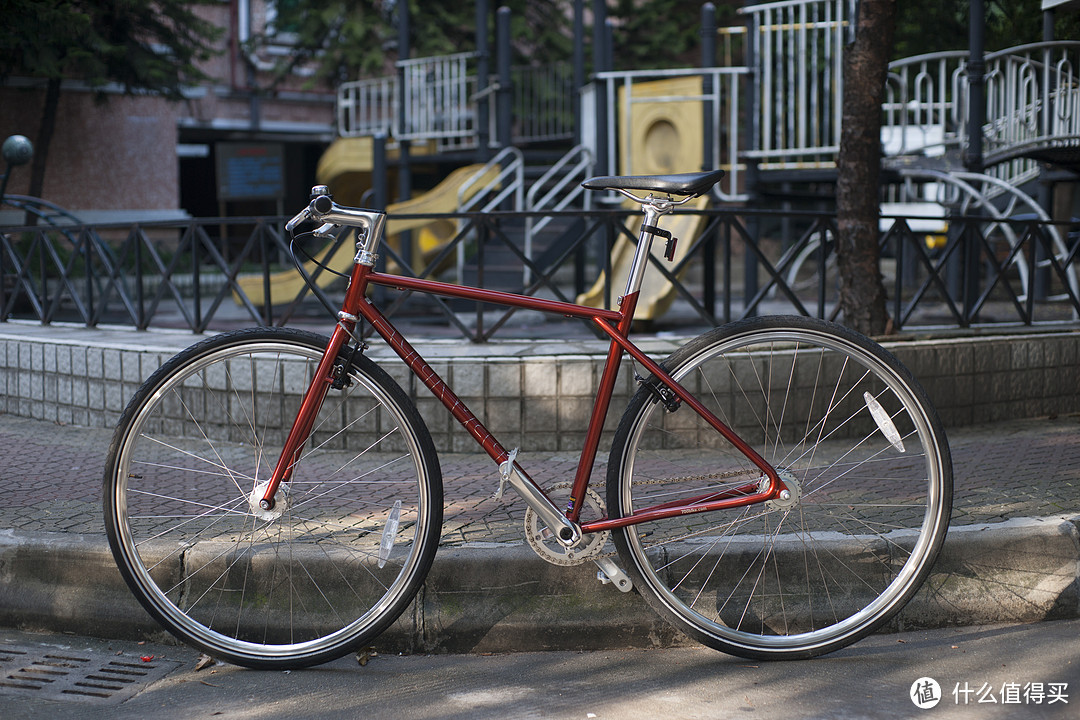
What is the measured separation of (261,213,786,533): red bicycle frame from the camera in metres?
3.02

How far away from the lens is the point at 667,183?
3.00m

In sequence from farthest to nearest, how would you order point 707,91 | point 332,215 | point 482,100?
point 482,100 → point 707,91 → point 332,215

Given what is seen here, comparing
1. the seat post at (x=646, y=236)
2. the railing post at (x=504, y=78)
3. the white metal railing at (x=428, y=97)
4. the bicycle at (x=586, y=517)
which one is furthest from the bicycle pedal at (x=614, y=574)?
the white metal railing at (x=428, y=97)

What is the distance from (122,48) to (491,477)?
13515mm

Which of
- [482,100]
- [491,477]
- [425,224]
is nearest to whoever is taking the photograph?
[491,477]

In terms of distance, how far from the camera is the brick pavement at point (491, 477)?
3.94 meters

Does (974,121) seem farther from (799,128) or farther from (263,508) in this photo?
(263,508)

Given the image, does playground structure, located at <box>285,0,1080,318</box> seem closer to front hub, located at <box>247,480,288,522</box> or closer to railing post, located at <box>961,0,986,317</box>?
railing post, located at <box>961,0,986,317</box>

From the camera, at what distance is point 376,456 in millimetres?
5102

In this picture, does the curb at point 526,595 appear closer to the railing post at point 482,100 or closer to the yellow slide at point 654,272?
the yellow slide at point 654,272

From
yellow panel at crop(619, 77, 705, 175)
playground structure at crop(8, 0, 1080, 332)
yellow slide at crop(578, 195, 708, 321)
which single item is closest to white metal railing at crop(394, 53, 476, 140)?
playground structure at crop(8, 0, 1080, 332)

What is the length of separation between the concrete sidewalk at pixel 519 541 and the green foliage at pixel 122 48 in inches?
379

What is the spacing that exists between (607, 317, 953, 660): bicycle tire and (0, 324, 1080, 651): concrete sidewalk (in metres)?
0.20

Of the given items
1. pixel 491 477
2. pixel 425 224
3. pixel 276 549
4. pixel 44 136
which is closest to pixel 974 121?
pixel 491 477
